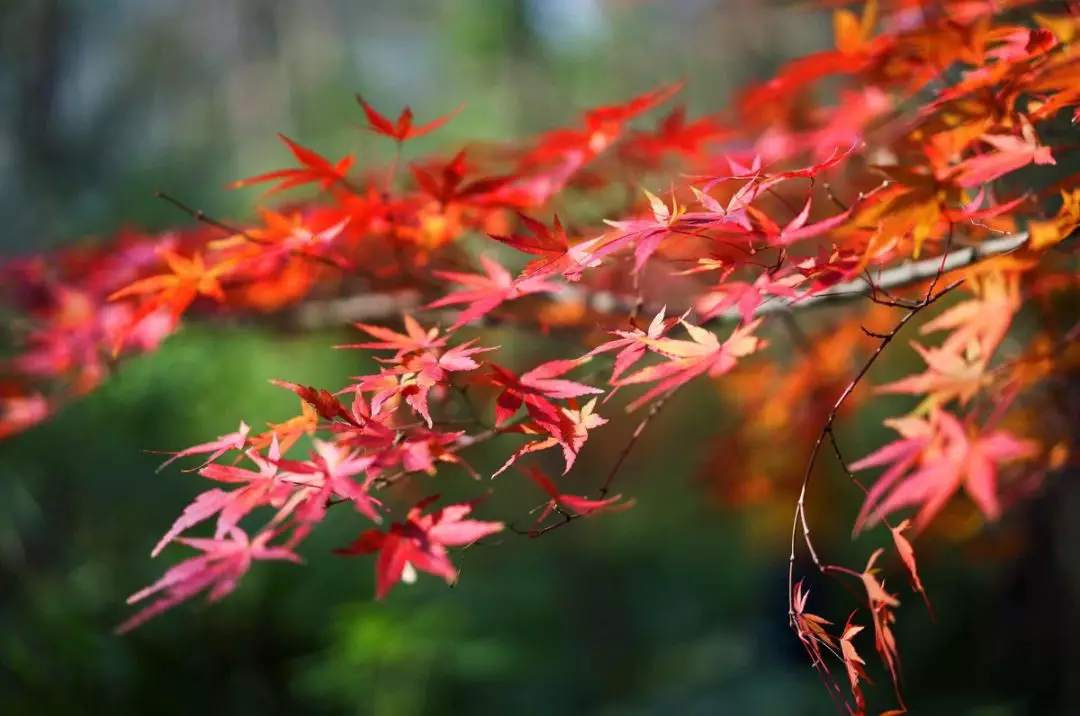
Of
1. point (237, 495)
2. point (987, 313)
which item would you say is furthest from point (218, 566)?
point (987, 313)

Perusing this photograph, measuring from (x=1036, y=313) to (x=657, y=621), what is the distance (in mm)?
2963

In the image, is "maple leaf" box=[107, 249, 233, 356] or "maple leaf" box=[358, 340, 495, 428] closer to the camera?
"maple leaf" box=[358, 340, 495, 428]

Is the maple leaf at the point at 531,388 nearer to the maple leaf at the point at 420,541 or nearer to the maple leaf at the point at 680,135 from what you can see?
the maple leaf at the point at 420,541

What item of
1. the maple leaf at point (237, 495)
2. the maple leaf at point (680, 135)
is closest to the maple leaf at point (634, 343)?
the maple leaf at point (237, 495)

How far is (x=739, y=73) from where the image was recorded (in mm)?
7488

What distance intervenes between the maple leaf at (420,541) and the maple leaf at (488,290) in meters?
0.21

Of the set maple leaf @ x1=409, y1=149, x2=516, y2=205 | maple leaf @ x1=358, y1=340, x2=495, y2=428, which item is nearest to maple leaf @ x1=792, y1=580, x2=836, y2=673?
maple leaf @ x1=358, y1=340, x2=495, y2=428

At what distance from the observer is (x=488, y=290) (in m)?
0.90

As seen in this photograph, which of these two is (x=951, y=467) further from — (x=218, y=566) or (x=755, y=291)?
(x=218, y=566)

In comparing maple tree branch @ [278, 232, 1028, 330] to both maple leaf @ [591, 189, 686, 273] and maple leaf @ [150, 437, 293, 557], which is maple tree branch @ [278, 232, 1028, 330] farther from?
maple leaf @ [150, 437, 293, 557]

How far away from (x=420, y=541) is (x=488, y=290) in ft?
1.00

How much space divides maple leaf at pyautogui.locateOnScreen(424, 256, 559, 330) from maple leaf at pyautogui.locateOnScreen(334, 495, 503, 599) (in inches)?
8.3

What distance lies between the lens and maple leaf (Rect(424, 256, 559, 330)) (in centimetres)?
84

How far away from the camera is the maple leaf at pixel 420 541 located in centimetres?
76
